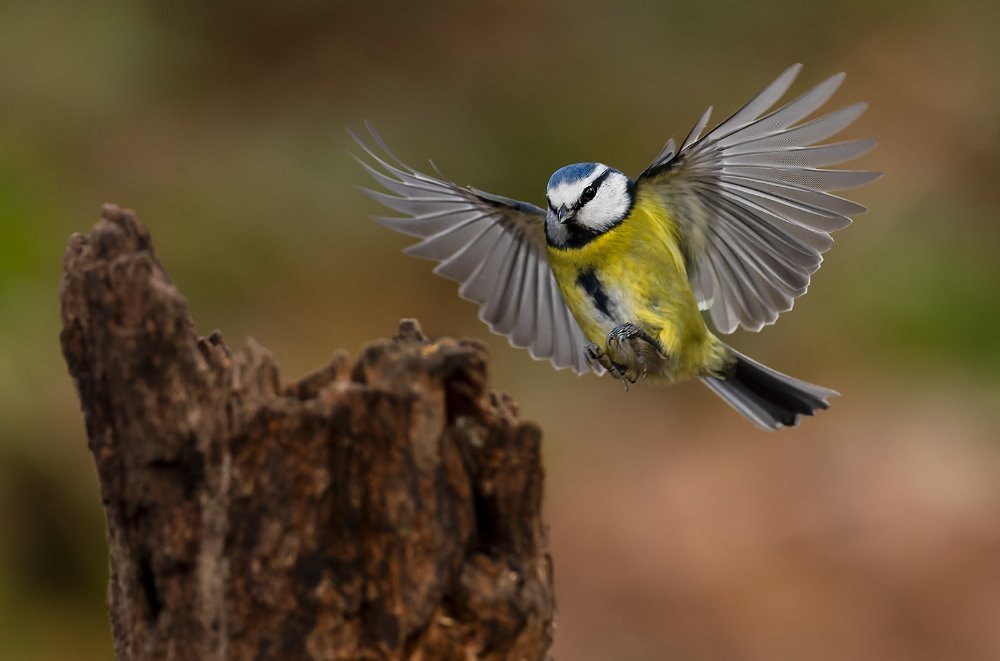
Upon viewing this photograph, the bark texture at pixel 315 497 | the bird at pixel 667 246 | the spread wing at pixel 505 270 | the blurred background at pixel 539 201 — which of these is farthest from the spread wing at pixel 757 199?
the blurred background at pixel 539 201

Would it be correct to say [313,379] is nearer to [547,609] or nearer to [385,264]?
[547,609]

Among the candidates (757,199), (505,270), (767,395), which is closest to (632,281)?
(757,199)

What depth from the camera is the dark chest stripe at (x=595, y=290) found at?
3832 millimetres

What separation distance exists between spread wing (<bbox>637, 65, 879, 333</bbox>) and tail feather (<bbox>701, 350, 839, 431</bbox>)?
26cm

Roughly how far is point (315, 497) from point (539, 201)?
553cm

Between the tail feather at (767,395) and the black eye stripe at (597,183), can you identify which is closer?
the black eye stripe at (597,183)

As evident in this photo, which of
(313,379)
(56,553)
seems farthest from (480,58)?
(313,379)

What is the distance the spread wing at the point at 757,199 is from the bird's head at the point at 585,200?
0.28 ft

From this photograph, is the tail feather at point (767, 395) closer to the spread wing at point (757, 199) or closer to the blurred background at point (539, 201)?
the spread wing at point (757, 199)

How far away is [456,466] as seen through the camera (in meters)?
2.19

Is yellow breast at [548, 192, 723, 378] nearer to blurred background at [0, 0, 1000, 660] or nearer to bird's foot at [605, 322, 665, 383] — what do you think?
bird's foot at [605, 322, 665, 383]

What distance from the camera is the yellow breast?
3.81m

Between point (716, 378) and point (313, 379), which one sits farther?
point (716, 378)

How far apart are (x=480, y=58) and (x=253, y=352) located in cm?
736
